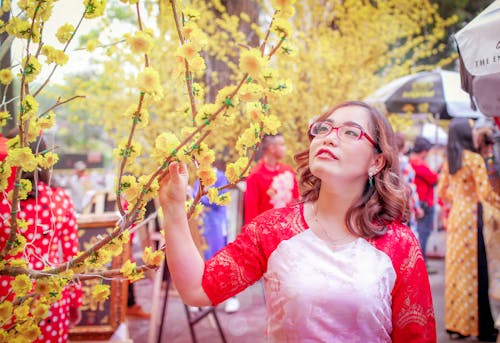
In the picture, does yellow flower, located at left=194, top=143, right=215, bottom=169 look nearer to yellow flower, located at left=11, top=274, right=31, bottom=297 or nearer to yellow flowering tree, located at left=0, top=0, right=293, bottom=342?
yellow flowering tree, located at left=0, top=0, right=293, bottom=342

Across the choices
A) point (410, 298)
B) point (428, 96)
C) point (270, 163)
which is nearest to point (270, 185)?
point (270, 163)

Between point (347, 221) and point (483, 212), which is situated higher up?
point (347, 221)

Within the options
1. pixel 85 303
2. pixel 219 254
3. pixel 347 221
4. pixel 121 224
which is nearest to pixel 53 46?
pixel 121 224

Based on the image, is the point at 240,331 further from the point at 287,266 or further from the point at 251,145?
the point at 251,145

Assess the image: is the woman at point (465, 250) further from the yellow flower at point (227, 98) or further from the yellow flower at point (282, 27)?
the yellow flower at point (227, 98)

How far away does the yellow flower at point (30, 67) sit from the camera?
1110mm

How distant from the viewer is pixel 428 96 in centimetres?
565

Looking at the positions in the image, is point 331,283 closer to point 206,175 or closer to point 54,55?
point 206,175

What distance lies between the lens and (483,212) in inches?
163

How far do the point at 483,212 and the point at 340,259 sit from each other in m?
3.20

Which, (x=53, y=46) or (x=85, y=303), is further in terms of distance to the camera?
(x=85, y=303)

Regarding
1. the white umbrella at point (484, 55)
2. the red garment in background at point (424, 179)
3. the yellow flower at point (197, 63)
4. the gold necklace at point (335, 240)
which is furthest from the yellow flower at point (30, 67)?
the red garment in background at point (424, 179)

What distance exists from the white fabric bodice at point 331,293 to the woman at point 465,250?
3.03 meters

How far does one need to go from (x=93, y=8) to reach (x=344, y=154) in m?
0.83
